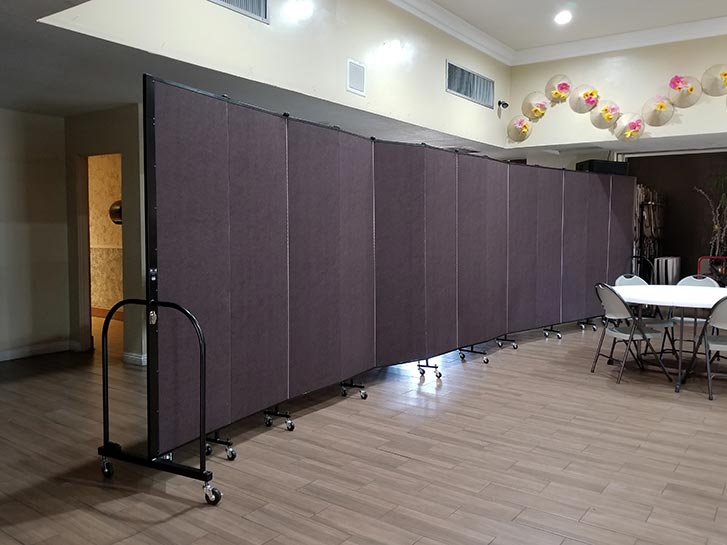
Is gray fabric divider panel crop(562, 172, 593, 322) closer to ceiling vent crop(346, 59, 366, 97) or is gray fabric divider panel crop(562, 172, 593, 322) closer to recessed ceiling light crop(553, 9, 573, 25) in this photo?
recessed ceiling light crop(553, 9, 573, 25)

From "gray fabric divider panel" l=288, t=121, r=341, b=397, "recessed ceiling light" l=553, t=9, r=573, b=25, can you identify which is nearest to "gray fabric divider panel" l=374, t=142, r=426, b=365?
"gray fabric divider panel" l=288, t=121, r=341, b=397

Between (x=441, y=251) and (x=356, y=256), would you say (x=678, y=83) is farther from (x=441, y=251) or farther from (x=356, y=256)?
(x=356, y=256)

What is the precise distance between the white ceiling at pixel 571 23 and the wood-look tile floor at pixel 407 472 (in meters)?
4.65

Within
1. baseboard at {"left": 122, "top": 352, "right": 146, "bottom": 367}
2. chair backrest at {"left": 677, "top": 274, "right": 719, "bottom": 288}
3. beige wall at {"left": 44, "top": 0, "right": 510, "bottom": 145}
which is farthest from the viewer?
chair backrest at {"left": 677, "top": 274, "right": 719, "bottom": 288}

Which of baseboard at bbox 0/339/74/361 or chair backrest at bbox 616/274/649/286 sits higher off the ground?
chair backrest at bbox 616/274/649/286

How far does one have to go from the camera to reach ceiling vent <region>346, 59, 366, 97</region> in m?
6.42

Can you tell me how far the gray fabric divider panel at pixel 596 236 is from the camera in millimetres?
8555

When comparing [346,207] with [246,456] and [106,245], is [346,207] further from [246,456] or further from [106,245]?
[106,245]

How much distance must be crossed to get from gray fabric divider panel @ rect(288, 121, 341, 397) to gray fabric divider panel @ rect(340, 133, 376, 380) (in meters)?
0.09

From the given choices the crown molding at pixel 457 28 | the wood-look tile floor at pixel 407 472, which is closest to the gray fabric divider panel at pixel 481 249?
the wood-look tile floor at pixel 407 472

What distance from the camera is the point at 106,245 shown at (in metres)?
9.12

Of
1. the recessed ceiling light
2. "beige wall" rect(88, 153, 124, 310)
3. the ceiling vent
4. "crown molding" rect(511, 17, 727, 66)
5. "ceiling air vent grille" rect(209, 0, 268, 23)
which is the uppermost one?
the recessed ceiling light

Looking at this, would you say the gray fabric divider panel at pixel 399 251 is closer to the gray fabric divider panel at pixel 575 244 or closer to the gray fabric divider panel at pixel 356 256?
the gray fabric divider panel at pixel 356 256

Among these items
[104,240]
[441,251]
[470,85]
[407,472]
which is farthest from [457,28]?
[407,472]
